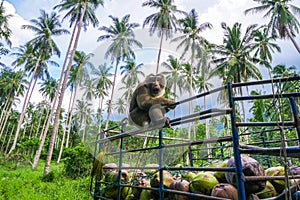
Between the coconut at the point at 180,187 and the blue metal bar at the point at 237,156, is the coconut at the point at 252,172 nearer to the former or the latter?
the blue metal bar at the point at 237,156

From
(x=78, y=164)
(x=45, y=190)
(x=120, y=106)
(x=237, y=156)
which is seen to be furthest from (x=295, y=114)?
(x=78, y=164)

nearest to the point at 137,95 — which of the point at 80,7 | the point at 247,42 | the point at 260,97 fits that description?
the point at 260,97

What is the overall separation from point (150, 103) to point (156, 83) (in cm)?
22

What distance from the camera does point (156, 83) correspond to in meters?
1.33

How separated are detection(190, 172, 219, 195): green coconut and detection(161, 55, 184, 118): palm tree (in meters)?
0.65

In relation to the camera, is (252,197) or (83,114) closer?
(252,197)

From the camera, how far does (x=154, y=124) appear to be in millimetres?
1559

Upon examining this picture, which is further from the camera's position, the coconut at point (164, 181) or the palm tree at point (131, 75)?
the coconut at point (164, 181)

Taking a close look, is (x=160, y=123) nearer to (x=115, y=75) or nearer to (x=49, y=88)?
(x=115, y=75)

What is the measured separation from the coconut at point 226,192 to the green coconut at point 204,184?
12 centimetres

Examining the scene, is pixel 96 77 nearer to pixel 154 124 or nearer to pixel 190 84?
pixel 154 124

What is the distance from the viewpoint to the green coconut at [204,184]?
1.51 meters

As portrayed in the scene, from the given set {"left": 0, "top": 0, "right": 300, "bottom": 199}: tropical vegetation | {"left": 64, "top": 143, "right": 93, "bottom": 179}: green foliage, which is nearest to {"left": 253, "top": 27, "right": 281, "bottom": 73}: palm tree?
{"left": 0, "top": 0, "right": 300, "bottom": 199}: tropical vegetation

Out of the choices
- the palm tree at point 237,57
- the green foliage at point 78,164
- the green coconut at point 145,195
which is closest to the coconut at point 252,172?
the green coconut at point 145,195
